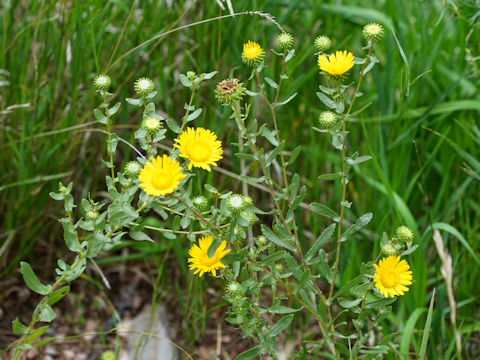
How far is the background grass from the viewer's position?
5.73ft

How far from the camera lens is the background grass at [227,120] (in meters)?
1.75

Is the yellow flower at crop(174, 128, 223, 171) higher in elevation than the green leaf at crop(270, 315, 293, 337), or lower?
higher

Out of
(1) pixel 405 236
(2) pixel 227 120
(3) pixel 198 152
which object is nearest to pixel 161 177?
(3) pixel 198 152

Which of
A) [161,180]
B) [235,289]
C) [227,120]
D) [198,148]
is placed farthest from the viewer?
[227,120]

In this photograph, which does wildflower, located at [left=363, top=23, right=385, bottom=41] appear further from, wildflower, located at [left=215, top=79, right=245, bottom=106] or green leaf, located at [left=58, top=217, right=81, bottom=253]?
green leaf, located at [left=58, top=217, right=81, bottom=253]

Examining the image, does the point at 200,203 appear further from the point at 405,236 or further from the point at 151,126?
the point at 405,236

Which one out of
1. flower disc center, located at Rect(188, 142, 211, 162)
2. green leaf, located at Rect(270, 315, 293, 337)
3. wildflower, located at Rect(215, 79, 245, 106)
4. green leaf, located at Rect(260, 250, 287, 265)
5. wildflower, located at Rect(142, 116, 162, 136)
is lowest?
green leaf, located at Rect(270, 315, 293, 337)

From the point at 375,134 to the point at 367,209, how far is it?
266mm

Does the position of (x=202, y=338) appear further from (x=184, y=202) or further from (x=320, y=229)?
(x=184, y=202)

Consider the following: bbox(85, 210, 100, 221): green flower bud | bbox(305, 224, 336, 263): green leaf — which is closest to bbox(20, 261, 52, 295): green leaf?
bbox(85, 210, 100, 221): green flower bud

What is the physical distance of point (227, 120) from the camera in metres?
1.75

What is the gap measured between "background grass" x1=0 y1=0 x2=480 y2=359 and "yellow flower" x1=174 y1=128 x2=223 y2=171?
1.79ft

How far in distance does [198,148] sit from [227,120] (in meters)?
0.66

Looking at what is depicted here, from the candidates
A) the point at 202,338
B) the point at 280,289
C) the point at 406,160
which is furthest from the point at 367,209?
the point at 202,338
